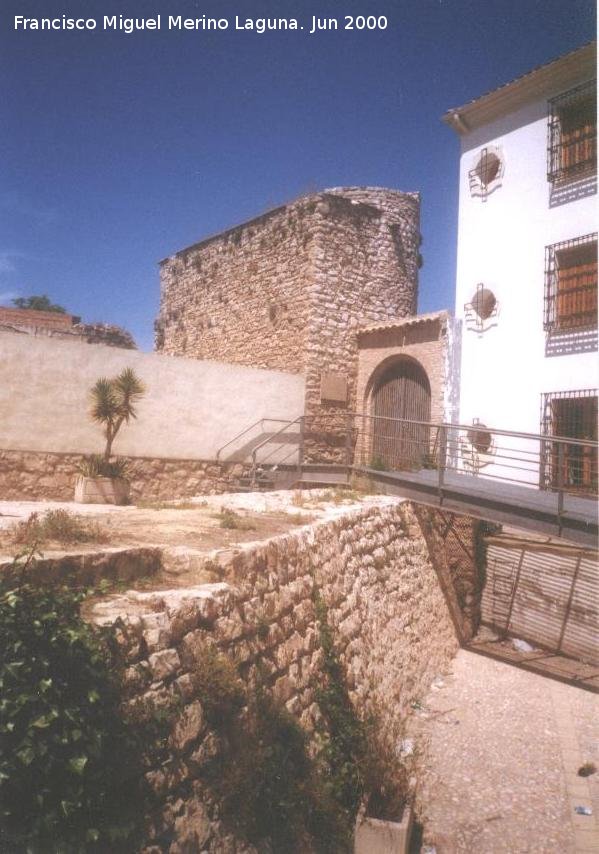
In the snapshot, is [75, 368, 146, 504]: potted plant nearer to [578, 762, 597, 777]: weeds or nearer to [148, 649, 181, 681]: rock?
[148, 649, 181, 681]: rock

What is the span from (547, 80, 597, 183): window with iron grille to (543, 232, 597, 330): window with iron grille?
1365mm

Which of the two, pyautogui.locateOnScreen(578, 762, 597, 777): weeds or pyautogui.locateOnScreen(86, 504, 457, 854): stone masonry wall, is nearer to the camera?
pyautogui.locateOnScreen(86, 504, 457, 854): stone masonry wall

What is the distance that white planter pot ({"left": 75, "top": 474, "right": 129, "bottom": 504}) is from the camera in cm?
909

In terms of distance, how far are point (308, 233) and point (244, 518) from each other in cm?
1025

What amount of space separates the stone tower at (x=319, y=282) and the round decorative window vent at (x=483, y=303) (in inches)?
126

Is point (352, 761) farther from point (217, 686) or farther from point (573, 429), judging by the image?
point (573, 429)

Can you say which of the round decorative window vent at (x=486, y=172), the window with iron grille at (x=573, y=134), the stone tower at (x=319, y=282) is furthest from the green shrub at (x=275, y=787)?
the round decorative window vent at (x=486, y=172)

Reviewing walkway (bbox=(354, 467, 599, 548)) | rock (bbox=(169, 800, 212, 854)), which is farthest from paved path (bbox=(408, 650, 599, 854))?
rock (bbox=(169, 800, 212, 854))

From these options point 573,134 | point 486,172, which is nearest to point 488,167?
point 486,172

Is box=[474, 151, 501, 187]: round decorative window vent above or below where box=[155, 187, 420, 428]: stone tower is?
above

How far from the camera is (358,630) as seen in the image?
6297mm

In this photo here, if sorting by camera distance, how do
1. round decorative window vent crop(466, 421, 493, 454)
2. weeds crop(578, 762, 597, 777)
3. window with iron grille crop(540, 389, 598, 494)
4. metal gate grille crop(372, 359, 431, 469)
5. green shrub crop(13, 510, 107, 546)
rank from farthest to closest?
metal gate grille crop(372, 359, 431, 469) < round decorative window vent crop(466, 421, 493, 454) < window with iron grille crop(540, 389, 598, 494) < weeds crop(578, 762, 597, 777) < green shrub crop(13, 510, 107, 546)

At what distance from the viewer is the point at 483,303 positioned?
40.4 feet

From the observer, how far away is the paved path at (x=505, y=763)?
5.40 meters
